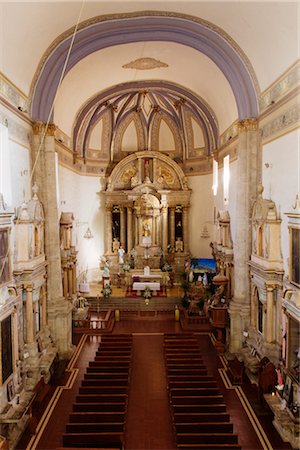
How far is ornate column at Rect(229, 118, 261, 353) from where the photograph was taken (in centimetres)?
1586

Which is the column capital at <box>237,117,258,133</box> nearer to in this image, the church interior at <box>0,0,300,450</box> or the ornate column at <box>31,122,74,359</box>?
the church interior at <box>0,0,300,450</box>

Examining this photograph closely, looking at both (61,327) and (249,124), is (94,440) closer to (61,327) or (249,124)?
(61,327)

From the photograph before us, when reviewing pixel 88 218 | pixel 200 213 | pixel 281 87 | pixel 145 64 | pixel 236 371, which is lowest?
pixel 236 371

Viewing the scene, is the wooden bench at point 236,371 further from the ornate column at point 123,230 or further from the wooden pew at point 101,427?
the ornate column at point 123,230

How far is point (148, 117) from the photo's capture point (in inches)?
1121

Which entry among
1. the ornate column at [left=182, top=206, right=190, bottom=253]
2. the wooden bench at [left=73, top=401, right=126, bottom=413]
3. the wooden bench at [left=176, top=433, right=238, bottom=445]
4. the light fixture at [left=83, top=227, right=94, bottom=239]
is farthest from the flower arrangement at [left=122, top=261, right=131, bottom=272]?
the wooden bench at [left=176, top=433, right=238, bottom=445]

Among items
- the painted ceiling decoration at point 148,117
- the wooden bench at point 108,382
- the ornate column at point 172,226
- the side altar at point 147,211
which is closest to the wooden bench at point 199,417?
the wooden bench at point 108,382

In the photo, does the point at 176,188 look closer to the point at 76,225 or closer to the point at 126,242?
the point at 126,242

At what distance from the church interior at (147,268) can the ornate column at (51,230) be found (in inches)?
2.3

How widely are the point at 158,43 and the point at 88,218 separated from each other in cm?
1374

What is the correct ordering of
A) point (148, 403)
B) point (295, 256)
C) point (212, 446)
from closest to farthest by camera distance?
point (212, 446), point (295, 256), point (148, 403)

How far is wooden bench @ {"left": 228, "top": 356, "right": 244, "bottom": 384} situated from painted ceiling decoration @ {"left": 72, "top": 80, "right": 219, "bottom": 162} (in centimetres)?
1358

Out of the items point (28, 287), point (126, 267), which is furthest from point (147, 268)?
point (28, 287)

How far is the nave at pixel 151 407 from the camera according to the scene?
10.9 m
